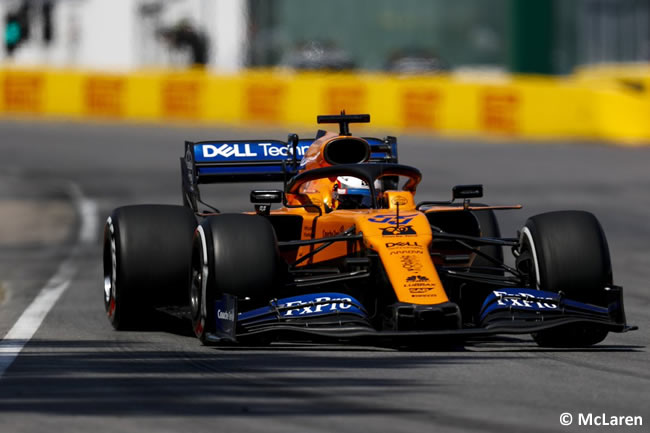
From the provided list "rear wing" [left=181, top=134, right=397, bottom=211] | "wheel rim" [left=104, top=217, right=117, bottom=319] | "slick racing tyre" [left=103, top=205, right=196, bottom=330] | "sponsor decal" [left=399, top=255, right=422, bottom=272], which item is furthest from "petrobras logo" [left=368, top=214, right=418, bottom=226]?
"rear wing" [left=181, top=134, right=397, bottom=211]

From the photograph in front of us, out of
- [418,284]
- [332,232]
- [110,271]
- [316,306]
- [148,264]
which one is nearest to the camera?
[418,284]

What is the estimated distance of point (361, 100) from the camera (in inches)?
1331

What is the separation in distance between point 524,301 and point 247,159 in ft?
13.3

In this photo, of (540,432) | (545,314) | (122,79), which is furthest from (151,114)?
(540,432)

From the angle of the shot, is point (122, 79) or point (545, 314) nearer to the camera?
point (545, 314)

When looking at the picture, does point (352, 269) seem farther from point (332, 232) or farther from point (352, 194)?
point (352, 194)

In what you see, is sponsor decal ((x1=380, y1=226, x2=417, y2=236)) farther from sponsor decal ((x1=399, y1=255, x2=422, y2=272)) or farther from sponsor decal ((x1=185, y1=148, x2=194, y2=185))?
sponsor decal ((x1=185, y1=148, x2=194, y2=185))

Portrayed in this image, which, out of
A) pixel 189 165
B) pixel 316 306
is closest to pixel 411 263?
pixel 316 306

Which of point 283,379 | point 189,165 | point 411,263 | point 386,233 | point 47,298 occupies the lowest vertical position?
point 47,298

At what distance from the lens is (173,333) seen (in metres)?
10.1

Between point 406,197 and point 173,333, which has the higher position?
point 406,197

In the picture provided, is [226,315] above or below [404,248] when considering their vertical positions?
below

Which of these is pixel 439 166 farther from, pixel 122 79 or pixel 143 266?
pixel 143 266

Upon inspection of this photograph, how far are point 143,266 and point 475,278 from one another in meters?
2.32
